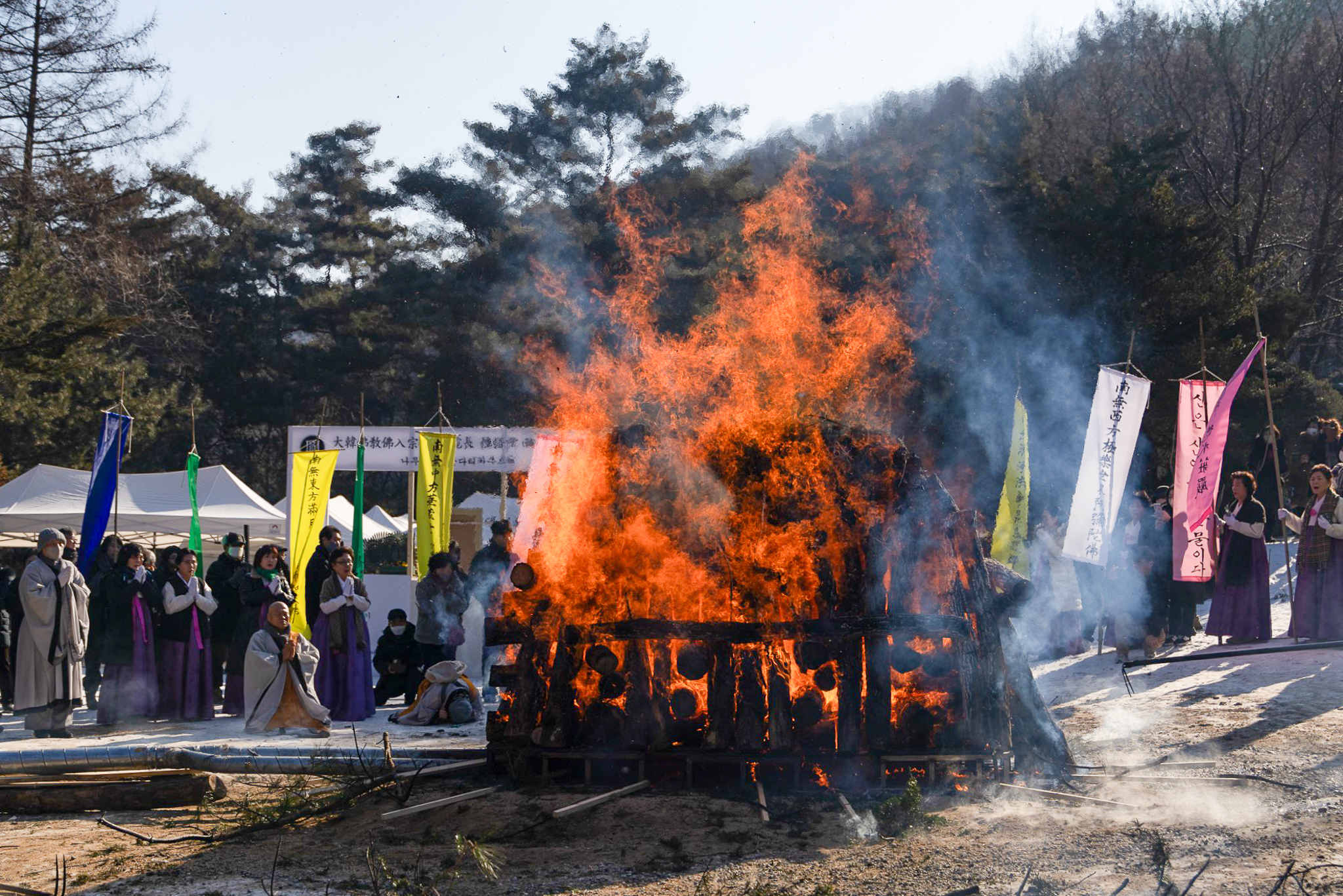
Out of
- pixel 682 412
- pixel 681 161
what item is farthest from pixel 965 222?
pixel 682 412

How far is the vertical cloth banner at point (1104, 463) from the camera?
38.8 feet

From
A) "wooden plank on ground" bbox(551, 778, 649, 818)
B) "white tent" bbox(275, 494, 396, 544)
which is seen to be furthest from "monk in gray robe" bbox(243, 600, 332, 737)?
"white tent" bbox(275, 494, 396, 544)

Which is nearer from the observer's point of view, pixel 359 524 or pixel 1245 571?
pixel 1245 571

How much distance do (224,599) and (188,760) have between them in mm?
4670

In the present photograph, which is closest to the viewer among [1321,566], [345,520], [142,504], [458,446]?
[1321,566]

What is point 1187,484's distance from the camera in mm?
11336

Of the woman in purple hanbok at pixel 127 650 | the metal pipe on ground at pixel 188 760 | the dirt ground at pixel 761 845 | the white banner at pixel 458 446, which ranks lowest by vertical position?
the dirt ground at pixel 761 845

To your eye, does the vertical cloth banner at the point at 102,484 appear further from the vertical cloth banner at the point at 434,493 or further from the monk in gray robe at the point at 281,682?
the vertical cloth banner at the point at 434,493

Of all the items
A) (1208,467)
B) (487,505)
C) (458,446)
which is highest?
(458,446)

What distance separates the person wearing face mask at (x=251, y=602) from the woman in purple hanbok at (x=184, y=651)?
0.29m

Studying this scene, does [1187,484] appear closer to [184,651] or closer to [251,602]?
[251,602]

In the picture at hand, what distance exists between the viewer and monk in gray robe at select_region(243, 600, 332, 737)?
10.4 metres

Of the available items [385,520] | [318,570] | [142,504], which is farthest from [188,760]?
[385,520]

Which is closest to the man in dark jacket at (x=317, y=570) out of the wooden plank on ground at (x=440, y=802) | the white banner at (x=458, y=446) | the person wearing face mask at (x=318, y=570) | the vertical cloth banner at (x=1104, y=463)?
the person wearing face mask at (x=318, y=570)
